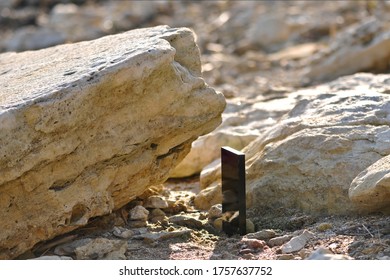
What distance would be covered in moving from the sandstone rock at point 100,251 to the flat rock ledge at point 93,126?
0.17 m

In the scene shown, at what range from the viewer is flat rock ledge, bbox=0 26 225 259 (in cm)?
411

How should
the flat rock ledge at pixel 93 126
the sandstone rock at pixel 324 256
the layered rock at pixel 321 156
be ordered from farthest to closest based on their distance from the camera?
1. the layered rock at pixel 321 156
2. the flat rock ledge at pixel 93 126
3. the sandstone rock at pixel 324 256

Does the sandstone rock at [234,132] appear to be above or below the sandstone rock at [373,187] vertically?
below

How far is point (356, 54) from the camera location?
932 cm

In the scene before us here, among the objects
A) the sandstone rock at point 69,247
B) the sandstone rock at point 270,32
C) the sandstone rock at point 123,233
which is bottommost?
the sandstone rock at point 270,32

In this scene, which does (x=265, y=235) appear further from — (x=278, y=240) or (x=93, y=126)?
(x=93, y=126)

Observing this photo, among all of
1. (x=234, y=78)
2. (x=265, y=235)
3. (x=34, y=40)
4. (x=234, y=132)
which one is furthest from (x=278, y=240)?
(x=34, y=40)

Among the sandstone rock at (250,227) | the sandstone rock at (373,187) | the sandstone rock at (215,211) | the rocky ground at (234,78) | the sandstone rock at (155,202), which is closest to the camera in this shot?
the sandstone rock at (373,187)

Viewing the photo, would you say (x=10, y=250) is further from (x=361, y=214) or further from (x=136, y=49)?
(x=361, y=214)

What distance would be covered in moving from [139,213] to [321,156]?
1.07 m

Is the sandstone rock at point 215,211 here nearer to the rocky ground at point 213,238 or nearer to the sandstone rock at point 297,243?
the rocky ground at point 213,238

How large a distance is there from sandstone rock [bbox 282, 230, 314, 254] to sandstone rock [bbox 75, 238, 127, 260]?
79cm

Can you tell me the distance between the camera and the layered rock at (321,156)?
477cm

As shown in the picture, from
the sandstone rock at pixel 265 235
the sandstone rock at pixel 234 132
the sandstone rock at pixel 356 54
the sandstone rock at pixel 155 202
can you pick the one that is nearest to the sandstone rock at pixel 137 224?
the sandstone rock at pixel 155 202
